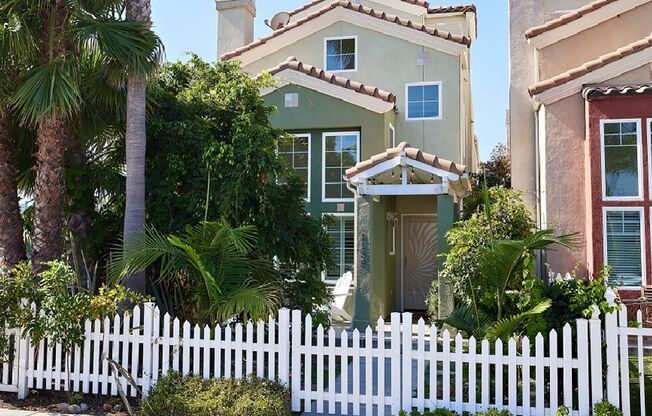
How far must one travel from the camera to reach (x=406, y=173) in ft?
41.3

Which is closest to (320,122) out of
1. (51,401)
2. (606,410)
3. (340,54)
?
(340,54)

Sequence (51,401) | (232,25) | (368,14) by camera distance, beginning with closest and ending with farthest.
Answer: (51,401) < (368,14) < (232,25)

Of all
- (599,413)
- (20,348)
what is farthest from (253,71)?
(599,413)

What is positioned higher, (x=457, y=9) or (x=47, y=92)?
(x=457, y=9)

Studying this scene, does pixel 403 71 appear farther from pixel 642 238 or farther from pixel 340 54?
pixel 642 238

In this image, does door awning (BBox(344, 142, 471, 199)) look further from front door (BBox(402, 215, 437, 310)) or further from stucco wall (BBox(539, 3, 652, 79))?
stucco wall (BBox(539, 3, 652, 79))

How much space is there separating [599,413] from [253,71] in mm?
15157

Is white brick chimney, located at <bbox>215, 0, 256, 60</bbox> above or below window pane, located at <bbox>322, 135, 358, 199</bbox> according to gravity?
above

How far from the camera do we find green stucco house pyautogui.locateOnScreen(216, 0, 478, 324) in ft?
45.0

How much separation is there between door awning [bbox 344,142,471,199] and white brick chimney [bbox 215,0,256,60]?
27.6 feet

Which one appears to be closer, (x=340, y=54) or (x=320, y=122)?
(x=320, y=122)

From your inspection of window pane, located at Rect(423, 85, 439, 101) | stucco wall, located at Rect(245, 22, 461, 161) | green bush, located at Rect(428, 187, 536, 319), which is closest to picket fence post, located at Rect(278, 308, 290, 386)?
green bush, located at Rect(428, 187, 536, 319)

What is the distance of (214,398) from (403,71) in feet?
41.9

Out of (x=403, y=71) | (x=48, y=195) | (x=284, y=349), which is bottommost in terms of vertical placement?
(x=284, y=349)
